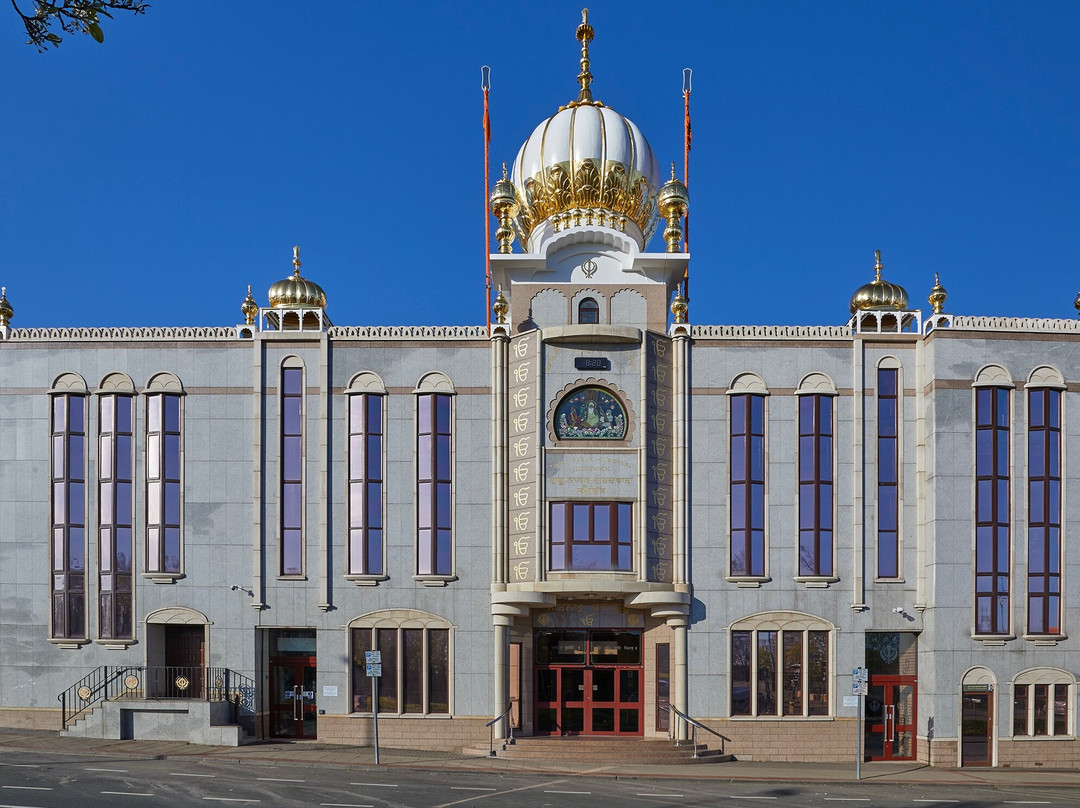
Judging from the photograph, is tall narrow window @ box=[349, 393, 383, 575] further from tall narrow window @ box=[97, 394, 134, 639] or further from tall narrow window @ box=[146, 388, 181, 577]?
tall narrow window @ box=[97, 394, 134, 639]

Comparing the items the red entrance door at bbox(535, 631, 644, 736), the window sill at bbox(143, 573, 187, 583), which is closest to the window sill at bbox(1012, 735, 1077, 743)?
the red entrance door at bbox(535, 631, 644, 736)

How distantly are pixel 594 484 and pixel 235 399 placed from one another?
11900 millimetres

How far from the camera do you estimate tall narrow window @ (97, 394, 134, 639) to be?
3869 centimetres

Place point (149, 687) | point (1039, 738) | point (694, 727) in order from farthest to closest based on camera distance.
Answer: point (149, 687)
point (694, 727)
point (1039, 738)

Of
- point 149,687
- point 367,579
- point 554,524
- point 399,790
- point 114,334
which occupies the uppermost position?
point 114,334

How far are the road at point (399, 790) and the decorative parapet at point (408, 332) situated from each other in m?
13.7

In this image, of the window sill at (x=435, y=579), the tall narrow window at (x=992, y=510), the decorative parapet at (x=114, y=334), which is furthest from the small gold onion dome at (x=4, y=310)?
the tall narrow window at (x=992, y=510)

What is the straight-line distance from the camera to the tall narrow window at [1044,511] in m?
37.5

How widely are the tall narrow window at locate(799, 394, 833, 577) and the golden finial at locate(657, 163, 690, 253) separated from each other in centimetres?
653

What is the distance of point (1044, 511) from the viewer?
3784cm

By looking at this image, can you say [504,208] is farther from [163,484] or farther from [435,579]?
[163,484]

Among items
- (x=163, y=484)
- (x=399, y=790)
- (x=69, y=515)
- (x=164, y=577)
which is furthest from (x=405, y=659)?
(x=69, y=515)

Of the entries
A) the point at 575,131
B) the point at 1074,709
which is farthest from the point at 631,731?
the point at 575,131

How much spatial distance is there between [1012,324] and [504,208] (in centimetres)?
1663
